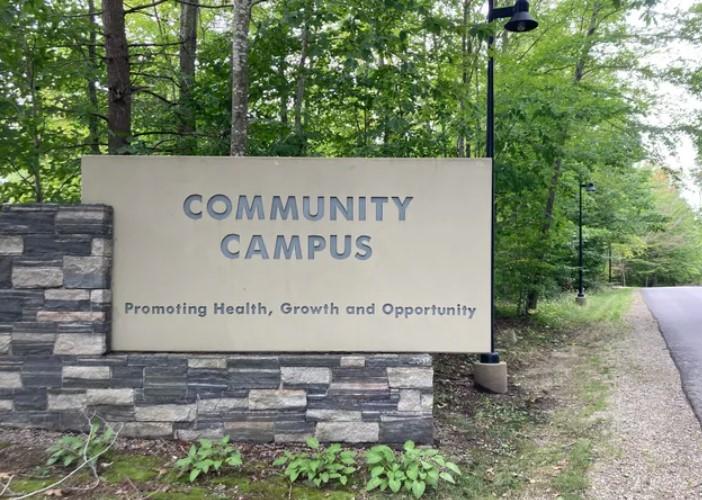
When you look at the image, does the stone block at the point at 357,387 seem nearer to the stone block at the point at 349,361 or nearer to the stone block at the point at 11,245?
the stone block at the point at 349,361

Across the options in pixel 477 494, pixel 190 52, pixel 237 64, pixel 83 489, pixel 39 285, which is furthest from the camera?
pixel 190 52

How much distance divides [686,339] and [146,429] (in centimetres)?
903

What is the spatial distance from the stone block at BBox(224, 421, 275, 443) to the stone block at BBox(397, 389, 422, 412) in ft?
2.97

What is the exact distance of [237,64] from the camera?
4.37 m

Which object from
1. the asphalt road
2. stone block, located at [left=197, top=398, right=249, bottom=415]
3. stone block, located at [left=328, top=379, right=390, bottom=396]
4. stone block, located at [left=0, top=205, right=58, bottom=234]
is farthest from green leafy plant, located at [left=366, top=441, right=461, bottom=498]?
the asphalt road

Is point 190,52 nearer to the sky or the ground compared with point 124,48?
nearer to the sky

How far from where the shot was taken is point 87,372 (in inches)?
131

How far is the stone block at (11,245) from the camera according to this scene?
3.31 meters

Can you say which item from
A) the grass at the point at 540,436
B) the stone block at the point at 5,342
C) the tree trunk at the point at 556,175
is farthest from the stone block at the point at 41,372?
the tree trunk at the point at 556,175

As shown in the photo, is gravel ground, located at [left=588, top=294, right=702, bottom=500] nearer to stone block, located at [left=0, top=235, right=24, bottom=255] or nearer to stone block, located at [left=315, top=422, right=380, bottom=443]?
stone block, located at [left=315, top=422, right=380, bottom=443]

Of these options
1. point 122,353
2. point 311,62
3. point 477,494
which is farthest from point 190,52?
point 477,494

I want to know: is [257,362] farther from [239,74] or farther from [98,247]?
[239,74]

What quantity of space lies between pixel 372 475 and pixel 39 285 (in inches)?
98.6

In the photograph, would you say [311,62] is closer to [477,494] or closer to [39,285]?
[39,285]
